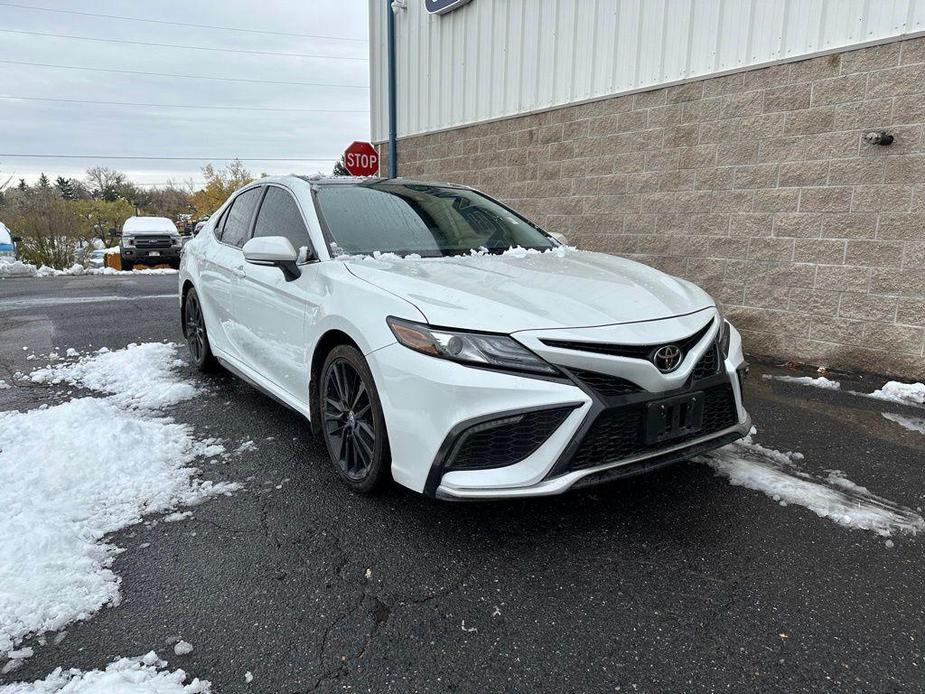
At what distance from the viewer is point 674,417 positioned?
8.22 ft

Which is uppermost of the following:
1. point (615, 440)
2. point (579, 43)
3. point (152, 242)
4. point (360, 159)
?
point (579, 43)

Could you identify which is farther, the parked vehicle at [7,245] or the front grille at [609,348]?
the parked vehicle at [7,245]

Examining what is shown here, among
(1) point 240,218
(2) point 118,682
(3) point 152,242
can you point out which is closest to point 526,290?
(2) point 118,682

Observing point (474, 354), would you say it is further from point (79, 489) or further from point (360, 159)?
point (360, 159)

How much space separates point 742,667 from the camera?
1962 mm

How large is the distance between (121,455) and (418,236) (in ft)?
6.61

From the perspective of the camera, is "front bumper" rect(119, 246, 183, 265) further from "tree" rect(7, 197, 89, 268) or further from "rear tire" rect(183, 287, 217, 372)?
"rear tire" rect(183, 287, 217, 372)

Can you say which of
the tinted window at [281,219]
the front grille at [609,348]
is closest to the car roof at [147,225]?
the tinted window at [281,219]

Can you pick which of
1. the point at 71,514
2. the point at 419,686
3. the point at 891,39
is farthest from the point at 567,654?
the point at 891,39

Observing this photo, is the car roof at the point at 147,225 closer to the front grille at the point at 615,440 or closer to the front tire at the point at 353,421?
the front tire at the point at 353,421

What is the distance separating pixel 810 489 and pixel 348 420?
2321 millimetres

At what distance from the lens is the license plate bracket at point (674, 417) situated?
245 cm

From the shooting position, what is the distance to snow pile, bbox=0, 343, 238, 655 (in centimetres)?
226

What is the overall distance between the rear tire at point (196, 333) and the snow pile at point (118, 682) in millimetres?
3336
